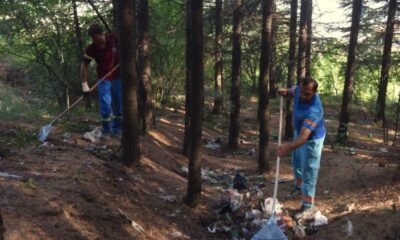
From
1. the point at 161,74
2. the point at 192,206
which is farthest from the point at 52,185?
the point at 161,74

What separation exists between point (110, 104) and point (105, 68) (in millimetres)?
759

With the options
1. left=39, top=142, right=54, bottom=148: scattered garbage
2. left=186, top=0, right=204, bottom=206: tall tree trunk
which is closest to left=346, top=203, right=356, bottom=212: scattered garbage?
left=186, top=0, right=204, bottom=206: tall tree trunk

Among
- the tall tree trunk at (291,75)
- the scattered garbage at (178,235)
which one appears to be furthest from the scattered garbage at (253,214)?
the tall tree trunk at (291,75)

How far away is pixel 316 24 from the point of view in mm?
19797

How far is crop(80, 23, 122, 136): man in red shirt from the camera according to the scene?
8.56m

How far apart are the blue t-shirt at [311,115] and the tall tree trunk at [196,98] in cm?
158

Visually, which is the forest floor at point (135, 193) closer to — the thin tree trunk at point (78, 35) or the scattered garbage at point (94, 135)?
the scattered garbage at point (94, 135)

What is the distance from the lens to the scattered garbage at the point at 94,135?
8.84 meters

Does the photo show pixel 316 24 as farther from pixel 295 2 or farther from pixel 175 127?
pixel 175 127

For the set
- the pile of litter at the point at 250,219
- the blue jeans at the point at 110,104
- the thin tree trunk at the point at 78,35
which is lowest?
the pile of litter at the point at 250,219

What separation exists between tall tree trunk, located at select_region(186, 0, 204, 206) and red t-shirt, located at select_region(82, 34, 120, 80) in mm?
2361

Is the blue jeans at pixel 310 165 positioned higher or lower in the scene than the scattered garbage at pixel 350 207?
higher

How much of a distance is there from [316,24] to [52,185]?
16.6 metres

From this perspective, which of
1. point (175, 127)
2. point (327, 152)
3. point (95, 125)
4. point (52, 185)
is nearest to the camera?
point (52, 185)
